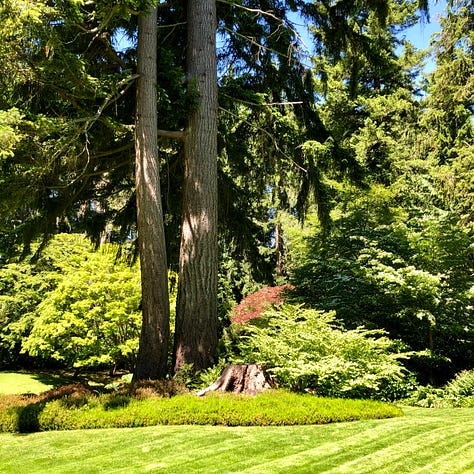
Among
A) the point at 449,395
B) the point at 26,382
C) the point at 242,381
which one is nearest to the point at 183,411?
the point at 242,381

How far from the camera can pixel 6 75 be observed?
5.27 m

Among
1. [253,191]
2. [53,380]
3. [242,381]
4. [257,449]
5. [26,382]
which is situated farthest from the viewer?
[53,380]

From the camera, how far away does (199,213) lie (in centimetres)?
683

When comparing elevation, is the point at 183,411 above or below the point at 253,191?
below

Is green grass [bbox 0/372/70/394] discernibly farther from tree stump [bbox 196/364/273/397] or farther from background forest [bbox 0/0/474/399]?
tree stump [bbox 196/364/273/397]

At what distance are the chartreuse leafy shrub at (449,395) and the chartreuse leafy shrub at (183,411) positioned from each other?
134 cm

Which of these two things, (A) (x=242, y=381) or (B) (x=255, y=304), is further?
(B) (x=255, y=304)

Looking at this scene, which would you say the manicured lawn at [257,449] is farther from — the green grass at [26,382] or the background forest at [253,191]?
the green grass at [26,382]

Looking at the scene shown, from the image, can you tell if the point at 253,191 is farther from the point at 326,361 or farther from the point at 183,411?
the point at 183,411

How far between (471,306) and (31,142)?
711 cm

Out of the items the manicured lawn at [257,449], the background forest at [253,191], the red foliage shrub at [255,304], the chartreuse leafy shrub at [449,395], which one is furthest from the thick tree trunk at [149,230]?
the red foliage shrub at [255,304]

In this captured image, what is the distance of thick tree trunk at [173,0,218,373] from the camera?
6402 millimetres

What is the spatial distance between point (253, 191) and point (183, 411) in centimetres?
638

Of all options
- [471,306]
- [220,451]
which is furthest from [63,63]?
[471,306]
